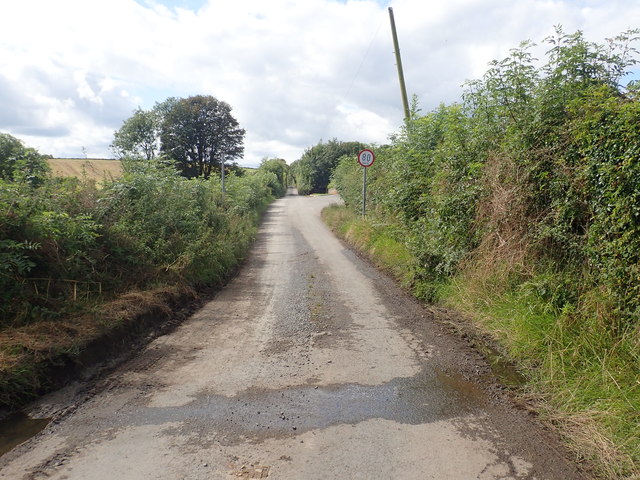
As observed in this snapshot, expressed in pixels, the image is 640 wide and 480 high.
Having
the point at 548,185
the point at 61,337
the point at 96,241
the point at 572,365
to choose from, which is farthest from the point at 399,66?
the point at 61,337

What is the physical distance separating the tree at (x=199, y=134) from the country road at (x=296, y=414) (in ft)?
131

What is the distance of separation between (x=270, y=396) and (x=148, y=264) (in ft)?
14.2

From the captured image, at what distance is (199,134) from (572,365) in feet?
149

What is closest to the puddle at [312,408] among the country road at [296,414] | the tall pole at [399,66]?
the country road at [296,414]

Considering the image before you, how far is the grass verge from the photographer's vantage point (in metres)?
3.03

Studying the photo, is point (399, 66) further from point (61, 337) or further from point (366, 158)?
point (61, 337)

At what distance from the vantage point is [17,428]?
3.47 m

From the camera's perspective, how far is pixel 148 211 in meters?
8.30

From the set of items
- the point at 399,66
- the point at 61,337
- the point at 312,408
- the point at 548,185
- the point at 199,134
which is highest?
the point at 199,134

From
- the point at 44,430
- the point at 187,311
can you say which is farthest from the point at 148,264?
the point at 44,430

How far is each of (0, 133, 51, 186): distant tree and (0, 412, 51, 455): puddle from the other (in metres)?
3.88

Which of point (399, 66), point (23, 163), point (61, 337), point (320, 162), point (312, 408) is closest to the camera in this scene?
point (312, 408)

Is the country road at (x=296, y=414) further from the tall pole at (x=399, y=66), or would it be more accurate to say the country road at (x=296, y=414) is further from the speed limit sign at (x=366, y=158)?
the tall pole at (x=399, y=66)

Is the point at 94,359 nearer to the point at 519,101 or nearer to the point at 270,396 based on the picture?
the point at 270,396
